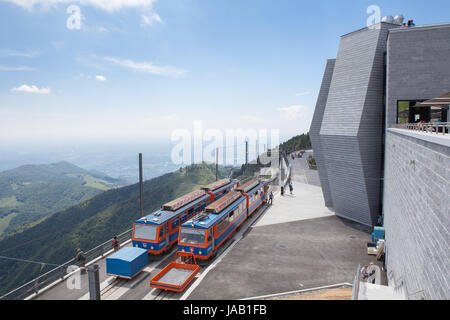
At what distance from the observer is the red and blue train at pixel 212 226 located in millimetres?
16141

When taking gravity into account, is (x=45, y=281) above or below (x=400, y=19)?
below

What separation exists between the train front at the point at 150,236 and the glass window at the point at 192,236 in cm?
134

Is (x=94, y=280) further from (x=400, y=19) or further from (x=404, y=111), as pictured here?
(x=404, y=111)

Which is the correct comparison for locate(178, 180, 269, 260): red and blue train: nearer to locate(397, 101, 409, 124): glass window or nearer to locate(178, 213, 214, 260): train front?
locate(178, 213, 214, 260): train front

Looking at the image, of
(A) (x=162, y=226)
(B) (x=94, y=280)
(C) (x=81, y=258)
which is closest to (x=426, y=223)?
(B) (x=94, y=280)

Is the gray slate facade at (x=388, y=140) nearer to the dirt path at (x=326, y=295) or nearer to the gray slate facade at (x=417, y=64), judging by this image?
the gray slate facade at (x=417, y=64)

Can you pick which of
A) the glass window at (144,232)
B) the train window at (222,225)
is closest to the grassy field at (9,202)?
the glass window at (144,232)

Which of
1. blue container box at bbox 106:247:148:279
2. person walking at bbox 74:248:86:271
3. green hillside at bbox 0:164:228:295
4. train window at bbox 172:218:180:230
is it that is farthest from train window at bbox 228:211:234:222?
green hillside at bbox 0:164:228:295

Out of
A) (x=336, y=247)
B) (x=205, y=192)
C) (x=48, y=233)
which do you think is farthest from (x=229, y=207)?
(x=48, y=233)

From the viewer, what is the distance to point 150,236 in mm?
16766

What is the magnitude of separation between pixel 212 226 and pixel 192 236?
1.28m

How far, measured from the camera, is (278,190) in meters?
38.8

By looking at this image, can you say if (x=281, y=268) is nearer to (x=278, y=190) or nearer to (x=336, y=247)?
(x=336, y=247)
